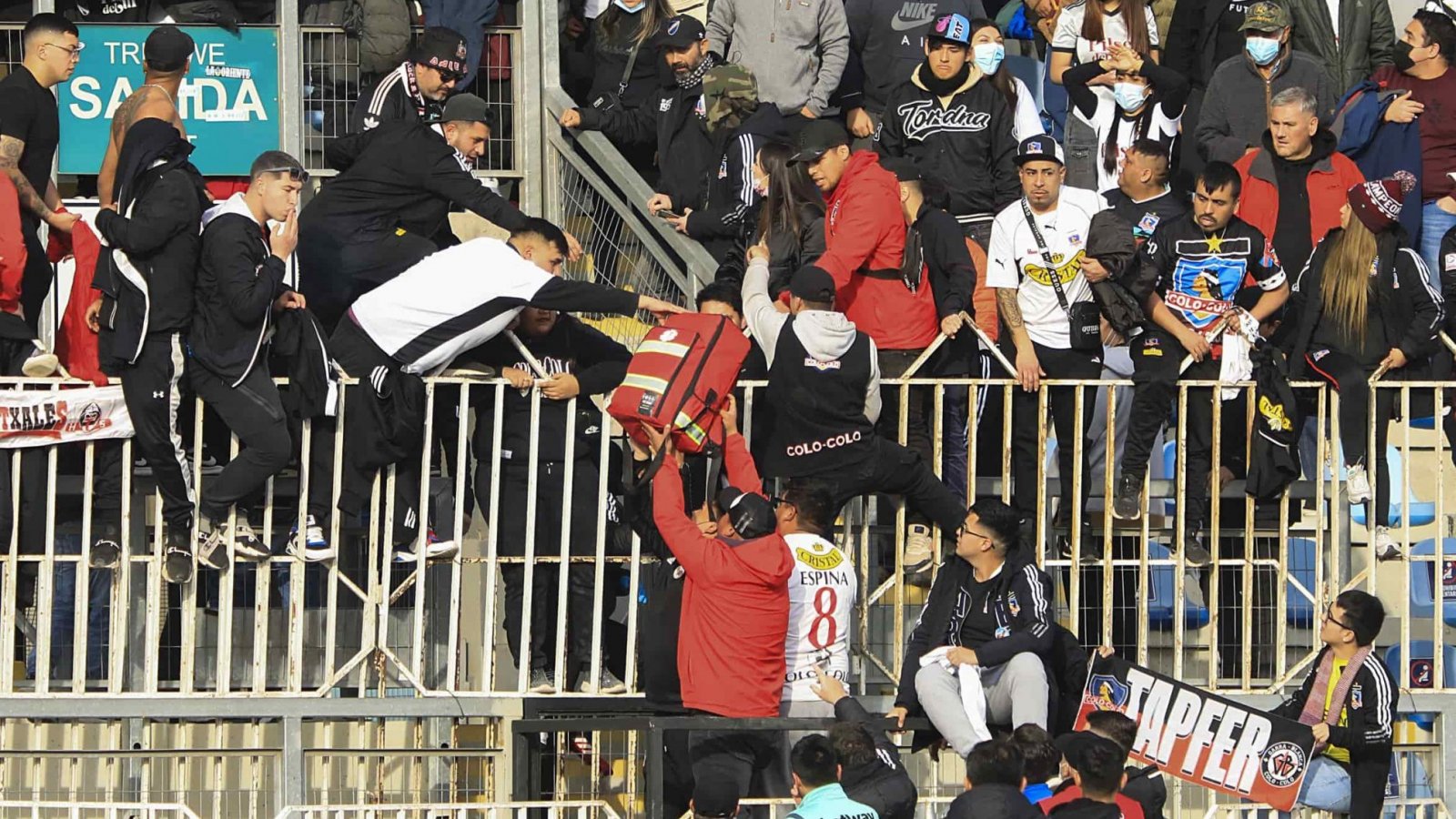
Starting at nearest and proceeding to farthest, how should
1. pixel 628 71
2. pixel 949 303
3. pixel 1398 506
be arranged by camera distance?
pixel 949 303, pixel 1398 506, pixel 628 71

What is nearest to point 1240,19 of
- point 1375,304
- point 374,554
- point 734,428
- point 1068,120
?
point 1068,120

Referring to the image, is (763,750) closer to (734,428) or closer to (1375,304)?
(734,428)

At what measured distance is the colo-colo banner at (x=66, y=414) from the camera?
11797 mm

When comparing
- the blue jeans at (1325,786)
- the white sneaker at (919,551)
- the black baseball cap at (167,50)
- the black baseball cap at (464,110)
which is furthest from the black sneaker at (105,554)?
the blue jeans at (1325,786)

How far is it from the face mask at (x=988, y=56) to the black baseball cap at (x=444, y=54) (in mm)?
2829

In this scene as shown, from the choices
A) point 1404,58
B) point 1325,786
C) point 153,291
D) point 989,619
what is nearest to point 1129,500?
point 989,619

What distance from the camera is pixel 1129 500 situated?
12.5 m

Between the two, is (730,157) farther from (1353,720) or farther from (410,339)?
(1353,720)

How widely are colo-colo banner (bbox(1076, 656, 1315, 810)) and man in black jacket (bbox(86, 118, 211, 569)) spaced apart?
4319 mm

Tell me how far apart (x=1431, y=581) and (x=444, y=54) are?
6190 mm

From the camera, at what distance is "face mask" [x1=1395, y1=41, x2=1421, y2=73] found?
14477mm

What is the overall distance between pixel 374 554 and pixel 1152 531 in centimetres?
392

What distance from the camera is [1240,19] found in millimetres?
15148

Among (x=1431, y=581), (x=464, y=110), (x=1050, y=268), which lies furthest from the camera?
(x=1431, y=581)
